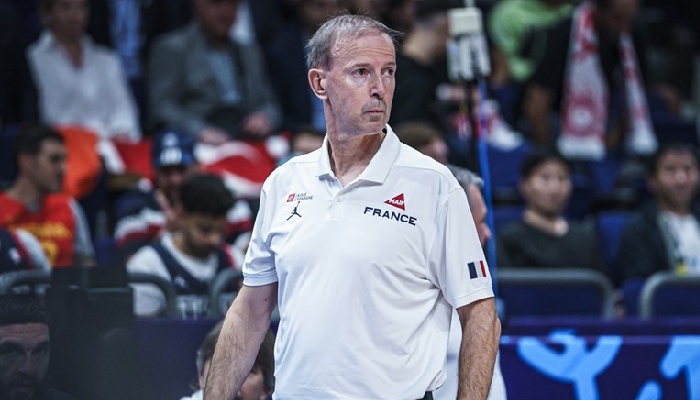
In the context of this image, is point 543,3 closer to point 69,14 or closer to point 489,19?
point 489,19

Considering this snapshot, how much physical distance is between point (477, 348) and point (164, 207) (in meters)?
4.61

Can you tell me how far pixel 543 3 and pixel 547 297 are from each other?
474 cm

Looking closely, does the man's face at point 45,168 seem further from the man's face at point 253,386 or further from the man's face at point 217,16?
the man's face at point 253,386

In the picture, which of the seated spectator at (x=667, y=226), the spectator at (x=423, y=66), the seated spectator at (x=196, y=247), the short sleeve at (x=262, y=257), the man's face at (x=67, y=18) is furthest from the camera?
the man's face at (x=67, y=18)

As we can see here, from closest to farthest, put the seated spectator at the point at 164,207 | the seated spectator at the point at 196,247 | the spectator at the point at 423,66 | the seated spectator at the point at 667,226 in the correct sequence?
1. the seated spectator at the point at 196,247
2. the seated spectator at the point at 164,207
3. the seated spectator at the point at 667,226
4. the spectator at the point at 423,66

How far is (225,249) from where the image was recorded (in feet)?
22.6

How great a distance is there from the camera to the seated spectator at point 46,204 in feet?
24.1

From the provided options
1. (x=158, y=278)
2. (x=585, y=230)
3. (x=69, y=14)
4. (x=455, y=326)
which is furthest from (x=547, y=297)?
(x=69, y=14)

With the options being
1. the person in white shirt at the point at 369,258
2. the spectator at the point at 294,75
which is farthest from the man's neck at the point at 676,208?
the person in white shirt at the point at 369,258

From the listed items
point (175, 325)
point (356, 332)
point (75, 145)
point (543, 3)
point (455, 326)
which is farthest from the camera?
point (543, 3)

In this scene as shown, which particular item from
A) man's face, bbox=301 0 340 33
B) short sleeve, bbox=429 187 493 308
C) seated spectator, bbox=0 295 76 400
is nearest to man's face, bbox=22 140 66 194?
man's face, bbox=301 0 340 33

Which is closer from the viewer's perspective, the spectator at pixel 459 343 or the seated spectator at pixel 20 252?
the spectator at pixel 459 343

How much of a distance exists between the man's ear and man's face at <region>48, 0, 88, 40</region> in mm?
5445

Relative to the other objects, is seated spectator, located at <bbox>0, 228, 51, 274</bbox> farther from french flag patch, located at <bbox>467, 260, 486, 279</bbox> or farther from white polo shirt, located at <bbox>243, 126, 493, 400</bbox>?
french flag patch, located at <bbox>467, 260, 486, 279</bbox>
